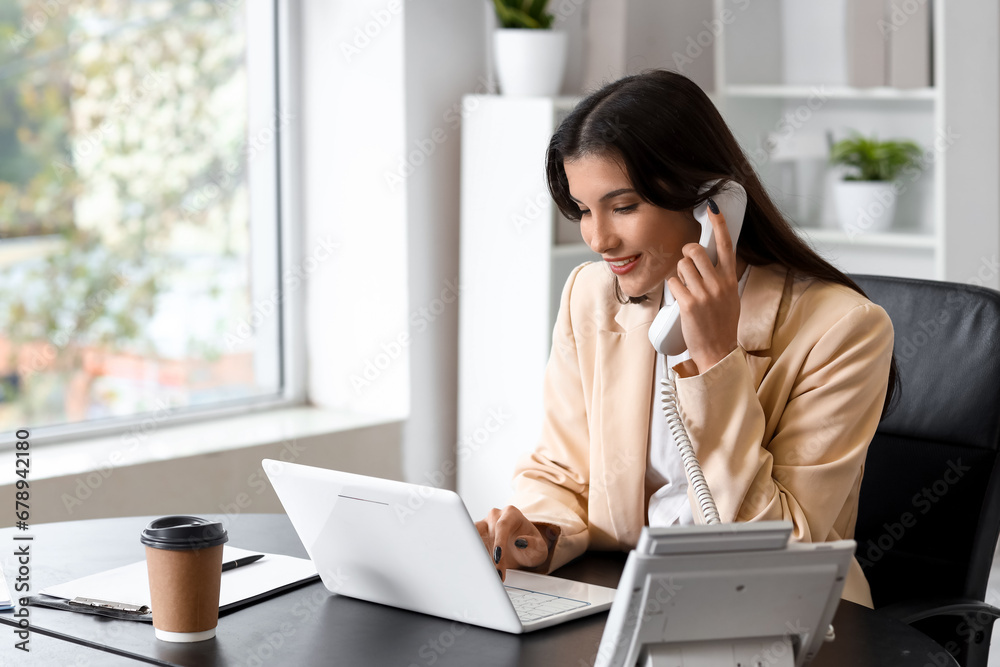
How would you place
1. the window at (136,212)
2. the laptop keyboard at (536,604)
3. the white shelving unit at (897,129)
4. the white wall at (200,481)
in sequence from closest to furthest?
the laptop keyboard at (536,604) < the white wall at (200,481) < the window at (136,212) < the white shelving unit at (897,129)

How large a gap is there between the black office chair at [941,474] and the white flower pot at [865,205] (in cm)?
163

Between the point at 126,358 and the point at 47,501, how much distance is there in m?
0.55

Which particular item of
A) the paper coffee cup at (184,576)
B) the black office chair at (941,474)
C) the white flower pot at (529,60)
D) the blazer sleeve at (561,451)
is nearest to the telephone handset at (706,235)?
the blazer sleeve at (561,451)

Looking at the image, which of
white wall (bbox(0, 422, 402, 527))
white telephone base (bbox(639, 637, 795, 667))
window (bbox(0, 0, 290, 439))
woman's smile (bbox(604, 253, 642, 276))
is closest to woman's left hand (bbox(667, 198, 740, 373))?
woman's smile (bbox(604, 253, 642, 276))

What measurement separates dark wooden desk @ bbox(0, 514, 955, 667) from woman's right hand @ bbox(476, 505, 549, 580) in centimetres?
20

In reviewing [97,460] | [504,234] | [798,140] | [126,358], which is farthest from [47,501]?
[798,140]

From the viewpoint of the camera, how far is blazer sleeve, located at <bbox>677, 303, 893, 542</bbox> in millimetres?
1410

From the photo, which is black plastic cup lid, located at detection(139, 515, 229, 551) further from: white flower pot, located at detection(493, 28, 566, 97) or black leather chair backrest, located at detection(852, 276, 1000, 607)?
white flower pot, located at detection(493, 28, 566, 97)

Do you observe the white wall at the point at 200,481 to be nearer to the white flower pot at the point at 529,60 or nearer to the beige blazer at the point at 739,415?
the white flower pot at the point at 529,60

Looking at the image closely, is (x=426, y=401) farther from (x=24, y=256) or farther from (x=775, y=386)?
(x=775, y=386)

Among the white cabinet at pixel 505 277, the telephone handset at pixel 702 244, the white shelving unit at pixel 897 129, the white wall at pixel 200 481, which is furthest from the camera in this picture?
the white shelving unit at pixel 897 129

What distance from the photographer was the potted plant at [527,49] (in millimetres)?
2865

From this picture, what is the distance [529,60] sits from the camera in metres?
2.87

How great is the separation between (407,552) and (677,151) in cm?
70
